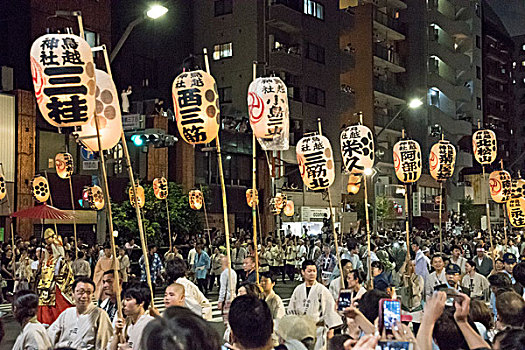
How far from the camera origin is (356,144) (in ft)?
45.9

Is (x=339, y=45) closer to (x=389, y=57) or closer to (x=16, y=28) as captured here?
(x=389, y=57)

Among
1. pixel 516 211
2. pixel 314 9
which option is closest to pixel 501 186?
pixel 516 211

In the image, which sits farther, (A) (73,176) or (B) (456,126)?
(B) (456,126)

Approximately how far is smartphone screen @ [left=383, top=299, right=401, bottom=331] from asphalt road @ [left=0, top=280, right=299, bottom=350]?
6.79 meters

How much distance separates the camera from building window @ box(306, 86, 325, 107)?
4094cm

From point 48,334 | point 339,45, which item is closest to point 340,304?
point 48,334

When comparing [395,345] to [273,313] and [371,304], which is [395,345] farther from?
[273,313]

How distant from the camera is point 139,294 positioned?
21.3 ft

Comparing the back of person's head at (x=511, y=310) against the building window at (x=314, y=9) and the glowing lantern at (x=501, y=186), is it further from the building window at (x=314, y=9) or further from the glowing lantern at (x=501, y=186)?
the building window at (x=314, y=9)

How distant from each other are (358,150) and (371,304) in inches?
362

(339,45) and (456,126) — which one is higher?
(339,45)

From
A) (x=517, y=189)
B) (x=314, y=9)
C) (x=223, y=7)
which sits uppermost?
(x=314, y=9)

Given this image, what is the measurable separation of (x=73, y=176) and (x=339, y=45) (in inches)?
917

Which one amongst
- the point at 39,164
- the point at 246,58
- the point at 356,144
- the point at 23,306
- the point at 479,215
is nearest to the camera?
the point at 23,306
